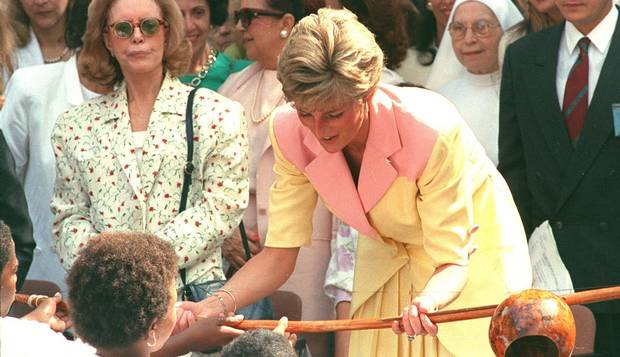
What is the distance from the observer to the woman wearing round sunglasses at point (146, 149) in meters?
6.04

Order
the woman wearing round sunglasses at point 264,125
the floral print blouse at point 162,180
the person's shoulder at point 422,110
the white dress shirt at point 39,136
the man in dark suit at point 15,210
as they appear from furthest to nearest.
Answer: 1. the white dress shirt at point 39,136
2. the woman wearing round sunglasses at point 264,125
3. the floral print blouse at point 162,180
4. the man in dark suit at point 15,210
5. the person's shoulder at point 422,110

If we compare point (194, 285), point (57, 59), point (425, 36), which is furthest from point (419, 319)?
point (57, 59)

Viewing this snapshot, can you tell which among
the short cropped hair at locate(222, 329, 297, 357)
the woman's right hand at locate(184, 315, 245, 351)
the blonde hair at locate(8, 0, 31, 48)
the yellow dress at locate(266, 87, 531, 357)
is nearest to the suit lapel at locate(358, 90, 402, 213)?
the yellow dress at locate(266, 87, 531, 357)

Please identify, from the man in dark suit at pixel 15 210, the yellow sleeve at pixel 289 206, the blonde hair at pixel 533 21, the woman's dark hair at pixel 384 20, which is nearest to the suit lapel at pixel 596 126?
the blonde hair at pixel 533 21

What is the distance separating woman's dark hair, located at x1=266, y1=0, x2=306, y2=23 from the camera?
6906 mm

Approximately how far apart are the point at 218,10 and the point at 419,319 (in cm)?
Answer: 324

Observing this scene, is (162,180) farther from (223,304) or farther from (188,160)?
(223,304)

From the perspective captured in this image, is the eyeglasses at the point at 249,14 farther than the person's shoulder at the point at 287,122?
Yes

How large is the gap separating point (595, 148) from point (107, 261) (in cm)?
252

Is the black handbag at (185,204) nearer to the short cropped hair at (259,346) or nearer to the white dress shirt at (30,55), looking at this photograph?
the short cropped hair at (259,346)

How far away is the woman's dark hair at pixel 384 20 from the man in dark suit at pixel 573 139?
0.69 meters

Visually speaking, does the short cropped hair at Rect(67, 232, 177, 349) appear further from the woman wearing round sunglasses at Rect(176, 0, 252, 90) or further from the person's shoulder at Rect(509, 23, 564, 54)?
the woman wearing round sunglasses at Rect(176, 0, 252, 90)

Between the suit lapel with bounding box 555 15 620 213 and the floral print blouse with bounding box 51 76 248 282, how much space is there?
1286 millimetres

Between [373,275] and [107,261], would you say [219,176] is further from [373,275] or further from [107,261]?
[107,261]
